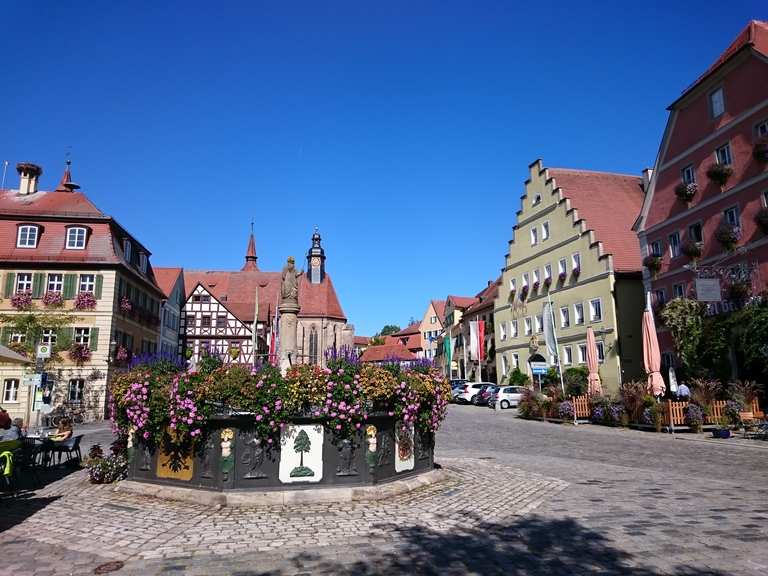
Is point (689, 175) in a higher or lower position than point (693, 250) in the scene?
higher

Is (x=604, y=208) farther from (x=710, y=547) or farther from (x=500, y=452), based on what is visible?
→ (x=710, y=547)

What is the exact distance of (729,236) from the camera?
2447 centimetres

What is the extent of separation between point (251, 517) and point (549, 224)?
117ft

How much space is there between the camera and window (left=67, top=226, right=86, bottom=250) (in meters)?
33.4

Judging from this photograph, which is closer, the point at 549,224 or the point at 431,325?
the point at 549,224

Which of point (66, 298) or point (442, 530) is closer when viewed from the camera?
point (442, 530)

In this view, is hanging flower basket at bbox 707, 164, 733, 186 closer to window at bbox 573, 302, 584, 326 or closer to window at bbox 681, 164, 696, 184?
window at bbox 681, 164, 696, 184

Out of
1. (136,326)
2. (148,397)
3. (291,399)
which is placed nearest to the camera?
(291,399)

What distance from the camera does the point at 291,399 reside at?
837cm

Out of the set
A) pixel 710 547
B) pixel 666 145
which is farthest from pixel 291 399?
pixel 666 145

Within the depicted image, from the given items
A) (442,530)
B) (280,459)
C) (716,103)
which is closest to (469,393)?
(716,103)

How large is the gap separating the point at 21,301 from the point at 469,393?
2821 cm

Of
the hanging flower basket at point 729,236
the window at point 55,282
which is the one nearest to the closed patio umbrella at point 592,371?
the hanging flower basket at point 729,236

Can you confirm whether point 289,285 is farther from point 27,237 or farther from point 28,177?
point 28,177
